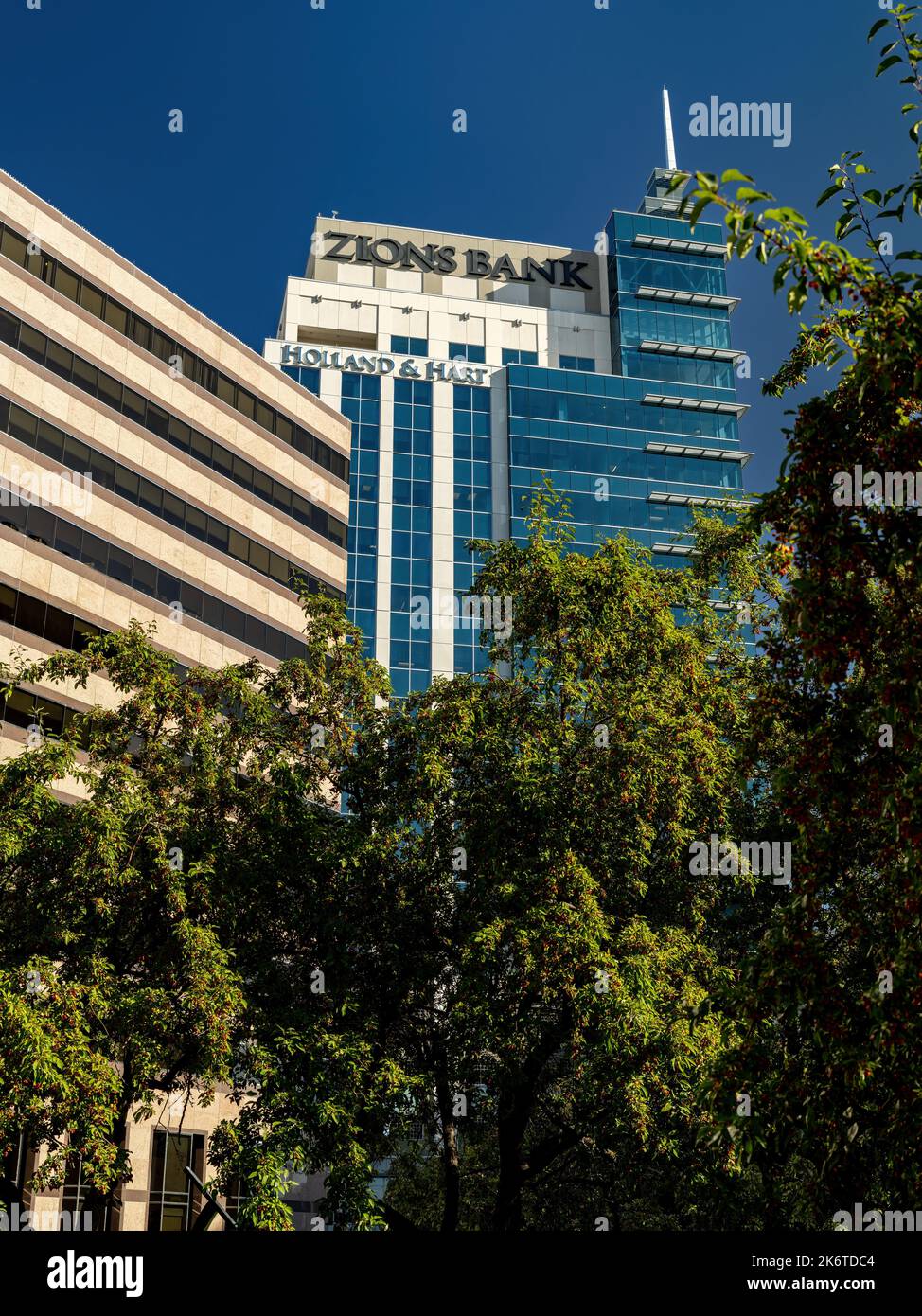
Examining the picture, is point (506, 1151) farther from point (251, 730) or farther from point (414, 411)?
point (414, 411)

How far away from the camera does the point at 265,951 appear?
22109mm

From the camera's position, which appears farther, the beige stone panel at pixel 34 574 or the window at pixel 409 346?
the window at pixel 409 346

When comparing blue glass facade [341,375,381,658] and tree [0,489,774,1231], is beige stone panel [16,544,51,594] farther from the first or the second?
blue glass facade [341,375,381,658]

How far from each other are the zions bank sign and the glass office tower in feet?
0.51

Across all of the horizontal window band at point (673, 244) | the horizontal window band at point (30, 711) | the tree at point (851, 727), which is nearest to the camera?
the tree at point (851, 727)

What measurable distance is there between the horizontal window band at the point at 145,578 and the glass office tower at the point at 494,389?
4084cm

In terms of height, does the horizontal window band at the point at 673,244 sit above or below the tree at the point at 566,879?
above

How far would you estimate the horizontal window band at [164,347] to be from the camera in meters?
43.0

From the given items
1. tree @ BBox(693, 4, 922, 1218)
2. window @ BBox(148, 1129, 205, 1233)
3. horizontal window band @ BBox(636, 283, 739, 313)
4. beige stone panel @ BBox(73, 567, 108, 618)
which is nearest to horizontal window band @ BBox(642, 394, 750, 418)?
horizontal window band @ BBox(636, 283, 739, 313)

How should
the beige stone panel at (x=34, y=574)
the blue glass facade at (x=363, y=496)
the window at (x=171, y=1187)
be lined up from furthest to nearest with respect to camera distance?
1. the blue glass facade at (x=363, y=496)
2. the window at (x=171, y=1187)
3. the beige stone panel at (x=34, y=574)

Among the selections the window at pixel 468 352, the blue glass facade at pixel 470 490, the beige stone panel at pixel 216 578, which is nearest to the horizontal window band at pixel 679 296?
the window at pixel 468 352

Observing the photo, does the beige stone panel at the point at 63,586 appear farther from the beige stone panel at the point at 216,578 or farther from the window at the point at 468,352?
the window at the point at 468,352

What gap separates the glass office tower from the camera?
308ft
